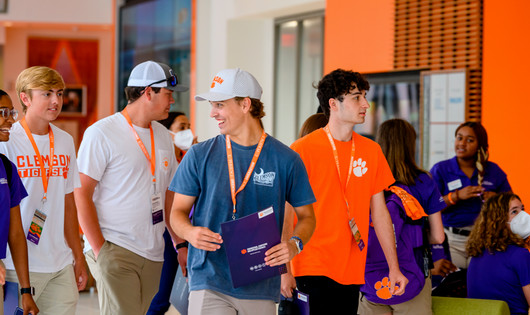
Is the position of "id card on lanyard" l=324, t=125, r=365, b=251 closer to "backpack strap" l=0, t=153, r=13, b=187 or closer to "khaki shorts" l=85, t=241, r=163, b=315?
"khaki shorts" l=85, t=241, r=163, b=315

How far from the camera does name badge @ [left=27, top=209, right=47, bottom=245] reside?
371cm

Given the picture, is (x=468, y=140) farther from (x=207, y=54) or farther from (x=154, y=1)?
(x=154, y=1)

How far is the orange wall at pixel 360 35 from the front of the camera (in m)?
9.04

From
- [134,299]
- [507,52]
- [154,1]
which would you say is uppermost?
[154,1]

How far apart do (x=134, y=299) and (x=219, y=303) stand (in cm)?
117

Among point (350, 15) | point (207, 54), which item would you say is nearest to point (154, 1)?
point (207, 54)

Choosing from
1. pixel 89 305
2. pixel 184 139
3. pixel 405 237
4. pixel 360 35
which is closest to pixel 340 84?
pixel 405 237

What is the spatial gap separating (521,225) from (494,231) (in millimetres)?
216

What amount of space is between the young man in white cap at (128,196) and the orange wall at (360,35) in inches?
207

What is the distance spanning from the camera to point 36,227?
12.3 ft

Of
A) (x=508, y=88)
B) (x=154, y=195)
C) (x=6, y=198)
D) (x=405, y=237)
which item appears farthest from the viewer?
(x=508, y=88)

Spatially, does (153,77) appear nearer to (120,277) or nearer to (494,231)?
(120,277)

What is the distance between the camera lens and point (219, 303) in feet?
10.2

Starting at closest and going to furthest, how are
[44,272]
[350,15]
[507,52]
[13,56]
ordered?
1. [44,272]
2. [507,52]
3. [350,15]
4. [13,56]
